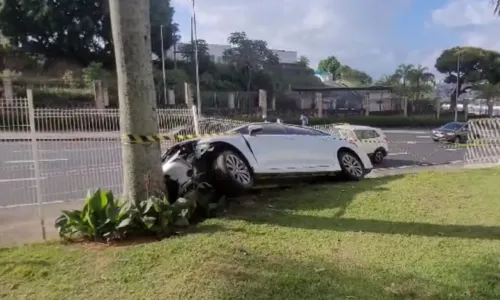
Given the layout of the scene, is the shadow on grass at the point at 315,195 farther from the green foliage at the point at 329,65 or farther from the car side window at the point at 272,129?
the green foliage at the point at 329,65

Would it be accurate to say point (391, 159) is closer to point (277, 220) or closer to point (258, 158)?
point (258, 158)

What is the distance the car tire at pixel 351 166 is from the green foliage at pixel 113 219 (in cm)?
461

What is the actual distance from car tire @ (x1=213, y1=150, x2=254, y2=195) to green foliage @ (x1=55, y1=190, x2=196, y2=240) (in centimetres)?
152

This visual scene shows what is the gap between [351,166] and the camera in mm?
9078

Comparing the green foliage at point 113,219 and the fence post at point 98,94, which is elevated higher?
the fence post at point 98,94

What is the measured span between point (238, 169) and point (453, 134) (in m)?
21.5

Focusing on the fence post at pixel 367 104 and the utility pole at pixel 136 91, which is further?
the fence post at pixel 367 104

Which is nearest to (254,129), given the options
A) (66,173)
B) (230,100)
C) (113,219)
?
(66,173)

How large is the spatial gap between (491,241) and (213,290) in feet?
9.98

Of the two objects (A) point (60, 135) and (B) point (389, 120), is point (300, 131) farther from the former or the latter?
(B) point (389, 120)

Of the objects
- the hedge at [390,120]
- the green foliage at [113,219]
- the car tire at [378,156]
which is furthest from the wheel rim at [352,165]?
the hedge at [390,120]

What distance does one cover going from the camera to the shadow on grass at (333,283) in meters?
3.44


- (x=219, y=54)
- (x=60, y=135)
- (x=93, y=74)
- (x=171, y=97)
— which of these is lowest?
(x=60, y=135)

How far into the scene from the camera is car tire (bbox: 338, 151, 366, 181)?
29.2ft
